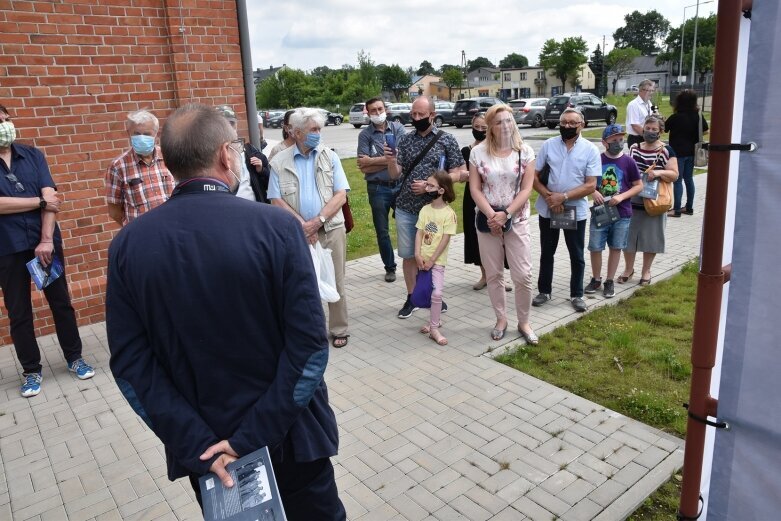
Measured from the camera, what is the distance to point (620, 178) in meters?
6.14

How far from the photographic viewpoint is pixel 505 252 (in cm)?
532

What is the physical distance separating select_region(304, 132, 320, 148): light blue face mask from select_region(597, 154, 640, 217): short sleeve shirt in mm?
3063

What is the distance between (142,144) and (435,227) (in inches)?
96.9

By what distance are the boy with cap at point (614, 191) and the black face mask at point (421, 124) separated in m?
1.87

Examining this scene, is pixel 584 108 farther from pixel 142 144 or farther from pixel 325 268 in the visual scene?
pixel 142 144

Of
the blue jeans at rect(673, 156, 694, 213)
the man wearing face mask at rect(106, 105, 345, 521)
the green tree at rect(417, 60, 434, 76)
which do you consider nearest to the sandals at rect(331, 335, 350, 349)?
the man wearing face mask at rect(106, 105, 345, 521)

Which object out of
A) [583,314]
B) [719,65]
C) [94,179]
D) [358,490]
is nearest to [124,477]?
[358,490]

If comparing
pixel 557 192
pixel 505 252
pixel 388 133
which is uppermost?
pixel 388 133

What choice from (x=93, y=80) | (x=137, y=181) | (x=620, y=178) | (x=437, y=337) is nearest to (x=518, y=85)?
(x=620, y=178)

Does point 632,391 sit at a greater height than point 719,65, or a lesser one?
lesser

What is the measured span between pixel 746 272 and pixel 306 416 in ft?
4.90

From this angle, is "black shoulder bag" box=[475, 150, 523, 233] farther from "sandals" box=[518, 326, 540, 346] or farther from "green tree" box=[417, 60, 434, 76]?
"green tree" box=[417, 60, 434, 76]

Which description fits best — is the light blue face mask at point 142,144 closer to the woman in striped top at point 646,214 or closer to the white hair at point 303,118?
the white hair at point 303,118

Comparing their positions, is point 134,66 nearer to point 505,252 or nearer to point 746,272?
point 505,252
